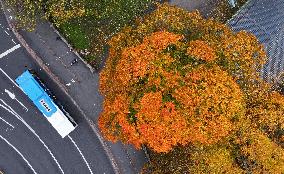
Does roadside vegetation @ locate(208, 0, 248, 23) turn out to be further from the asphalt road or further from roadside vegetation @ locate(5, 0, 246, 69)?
the asphalt road

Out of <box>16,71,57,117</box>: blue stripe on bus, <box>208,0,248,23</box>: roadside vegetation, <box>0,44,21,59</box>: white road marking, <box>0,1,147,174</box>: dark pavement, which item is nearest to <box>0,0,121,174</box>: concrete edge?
<box>0,1,147,174</box>: dark pavement

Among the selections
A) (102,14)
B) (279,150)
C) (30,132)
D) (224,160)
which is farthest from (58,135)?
(279,150)

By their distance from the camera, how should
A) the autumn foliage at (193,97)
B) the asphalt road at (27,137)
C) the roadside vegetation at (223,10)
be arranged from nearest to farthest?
the autumn foliage at (193,97) < the asphalt road at (27,137) < the roadside vegetation at (223,10)

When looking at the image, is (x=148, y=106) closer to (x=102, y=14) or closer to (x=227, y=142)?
(x=227, y=142)

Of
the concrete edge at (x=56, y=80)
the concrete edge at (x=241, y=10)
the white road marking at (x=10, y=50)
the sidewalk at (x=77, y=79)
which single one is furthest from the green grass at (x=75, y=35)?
the concrete edge at (x=241, y=10)

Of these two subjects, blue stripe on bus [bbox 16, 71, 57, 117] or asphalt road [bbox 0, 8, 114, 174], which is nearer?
blue stripe on bus [bbox 16, 71, 57, 117]

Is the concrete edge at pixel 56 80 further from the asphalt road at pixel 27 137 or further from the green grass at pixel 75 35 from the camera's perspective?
the green grass at pixel 75 35
